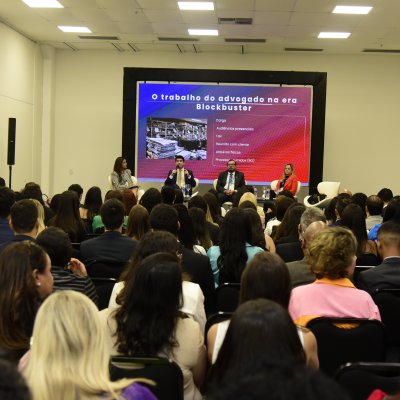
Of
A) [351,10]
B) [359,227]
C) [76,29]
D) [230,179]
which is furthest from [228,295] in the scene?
[76,29]

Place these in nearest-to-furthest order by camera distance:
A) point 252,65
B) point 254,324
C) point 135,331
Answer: point 254,324, point 135,331, point 252,65

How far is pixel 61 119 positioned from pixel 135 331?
13.0 meters

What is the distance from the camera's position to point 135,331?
7.84ft

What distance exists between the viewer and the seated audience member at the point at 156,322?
2.39 meters

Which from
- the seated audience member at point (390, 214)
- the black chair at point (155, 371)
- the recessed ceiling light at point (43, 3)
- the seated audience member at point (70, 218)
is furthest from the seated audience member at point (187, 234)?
the recessed ceiling light at point (43, 3)

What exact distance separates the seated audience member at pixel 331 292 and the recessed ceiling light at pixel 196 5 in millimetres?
7551

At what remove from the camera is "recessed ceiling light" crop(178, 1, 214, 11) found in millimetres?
9977

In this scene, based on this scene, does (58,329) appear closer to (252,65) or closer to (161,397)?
(161,397)

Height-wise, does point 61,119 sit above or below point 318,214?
above

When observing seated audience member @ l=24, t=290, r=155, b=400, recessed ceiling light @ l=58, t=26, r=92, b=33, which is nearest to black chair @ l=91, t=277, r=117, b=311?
seated audience member @ l=24, t=290, r=155, b=400

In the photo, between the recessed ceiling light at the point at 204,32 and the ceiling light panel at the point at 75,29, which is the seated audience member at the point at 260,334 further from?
the ceiling light panel at the point at 75,29

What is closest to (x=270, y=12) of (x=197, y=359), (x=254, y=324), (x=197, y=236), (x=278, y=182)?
(x=278, y=182)

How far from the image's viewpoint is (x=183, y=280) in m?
3.19

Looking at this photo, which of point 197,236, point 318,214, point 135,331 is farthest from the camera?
point 197,236
